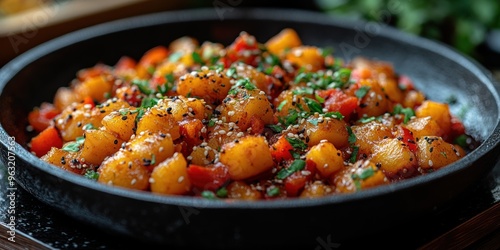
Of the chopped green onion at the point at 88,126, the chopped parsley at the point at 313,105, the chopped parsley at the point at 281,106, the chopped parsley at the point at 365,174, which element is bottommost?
the chopped parsley at the point at 365,174

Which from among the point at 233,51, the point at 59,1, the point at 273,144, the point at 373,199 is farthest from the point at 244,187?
the point at 59,1

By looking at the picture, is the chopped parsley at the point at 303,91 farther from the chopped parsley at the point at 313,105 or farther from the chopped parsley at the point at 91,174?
the chopped parsley at the point at 91,174

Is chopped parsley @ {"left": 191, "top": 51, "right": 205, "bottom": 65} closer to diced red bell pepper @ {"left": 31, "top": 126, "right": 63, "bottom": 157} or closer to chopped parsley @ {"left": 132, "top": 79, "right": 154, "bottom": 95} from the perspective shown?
chopped parsley @ {"left": 132, "top": 79, "right": 154, "bottom": 95}

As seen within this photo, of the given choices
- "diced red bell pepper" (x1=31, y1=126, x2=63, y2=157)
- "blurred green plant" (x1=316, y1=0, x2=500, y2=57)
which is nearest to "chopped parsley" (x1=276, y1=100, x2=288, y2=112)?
"diced red bell pepper" (x1=31, y1=126, x2=63, y2=157)

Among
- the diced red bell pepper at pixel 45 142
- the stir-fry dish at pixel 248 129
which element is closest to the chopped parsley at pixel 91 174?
the stir-fry dish at pixel 248 129

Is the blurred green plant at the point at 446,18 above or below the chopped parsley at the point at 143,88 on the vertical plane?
below

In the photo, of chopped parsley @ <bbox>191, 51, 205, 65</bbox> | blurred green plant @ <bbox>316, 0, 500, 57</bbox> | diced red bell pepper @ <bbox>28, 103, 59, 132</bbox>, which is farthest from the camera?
blurred green plant @ <bbox>316, 0, 500, 57</bbox>

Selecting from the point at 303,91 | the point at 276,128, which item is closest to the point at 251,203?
the point at 276,128
